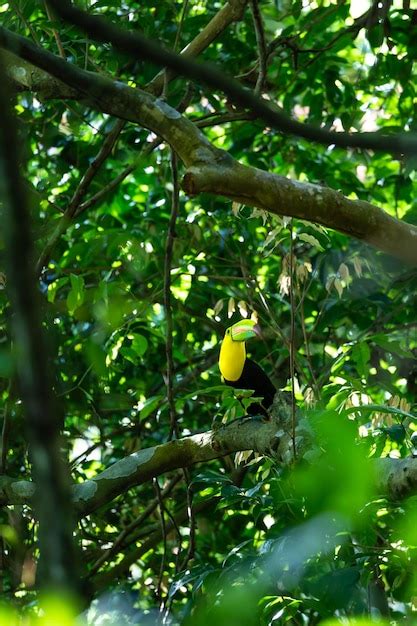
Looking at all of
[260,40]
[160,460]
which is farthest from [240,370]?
[260,40]

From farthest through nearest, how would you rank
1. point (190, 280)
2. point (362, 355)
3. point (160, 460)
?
point (190, 280)
point (362, 355)
point (160, 460)

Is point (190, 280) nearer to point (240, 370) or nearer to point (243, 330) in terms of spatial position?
point (240, 370)

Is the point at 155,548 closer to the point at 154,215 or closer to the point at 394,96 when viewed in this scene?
the point at 154,215

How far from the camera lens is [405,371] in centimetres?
360

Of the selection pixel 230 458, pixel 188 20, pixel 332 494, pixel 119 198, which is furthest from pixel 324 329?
pixel 332 494

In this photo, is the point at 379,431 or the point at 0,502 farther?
the point at 0,502

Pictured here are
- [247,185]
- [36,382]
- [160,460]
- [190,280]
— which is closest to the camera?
[36,382]

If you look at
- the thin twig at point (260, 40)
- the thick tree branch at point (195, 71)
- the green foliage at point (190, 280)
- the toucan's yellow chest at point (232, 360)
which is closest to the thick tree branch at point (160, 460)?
→ the green foliage at point (190, 280)

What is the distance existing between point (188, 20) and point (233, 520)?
2.09 metres

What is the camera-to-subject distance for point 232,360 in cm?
344

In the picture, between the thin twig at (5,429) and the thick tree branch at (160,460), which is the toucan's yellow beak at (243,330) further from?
the thin twig at (5,429)

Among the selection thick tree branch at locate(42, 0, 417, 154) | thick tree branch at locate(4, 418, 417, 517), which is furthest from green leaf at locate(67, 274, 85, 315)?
thick tree branch at locate(42, 0, 417, 154)

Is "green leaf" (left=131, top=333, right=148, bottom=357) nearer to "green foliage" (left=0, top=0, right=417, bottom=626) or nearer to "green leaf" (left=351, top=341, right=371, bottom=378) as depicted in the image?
"green foliage" (left=0, top=0, right=417, bottom=626)

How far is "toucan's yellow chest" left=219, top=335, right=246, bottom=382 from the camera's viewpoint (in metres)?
3.42
